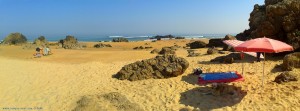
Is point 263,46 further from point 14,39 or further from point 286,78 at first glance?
Answer: point 14,39

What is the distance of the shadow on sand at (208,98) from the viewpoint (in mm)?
10711

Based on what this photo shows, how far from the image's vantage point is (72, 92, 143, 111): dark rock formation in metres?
10.8

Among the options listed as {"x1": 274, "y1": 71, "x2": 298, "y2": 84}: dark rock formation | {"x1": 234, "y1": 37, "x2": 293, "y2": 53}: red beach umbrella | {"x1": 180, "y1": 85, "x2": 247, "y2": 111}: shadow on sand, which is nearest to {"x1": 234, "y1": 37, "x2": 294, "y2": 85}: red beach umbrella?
{"x1": 234, "y1": 37, "x2": 293, "y2": 53}: red beach umbrella

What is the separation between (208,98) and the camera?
Result: 1128 centimetres

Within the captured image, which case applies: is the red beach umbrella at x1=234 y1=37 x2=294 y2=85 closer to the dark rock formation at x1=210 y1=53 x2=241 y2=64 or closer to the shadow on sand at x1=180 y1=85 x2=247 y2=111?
the shadow on sand at x1=180 y1=85 x2=247 y2=111

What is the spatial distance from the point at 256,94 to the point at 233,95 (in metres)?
0.87

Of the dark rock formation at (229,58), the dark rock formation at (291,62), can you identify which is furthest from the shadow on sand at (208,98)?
the dark rock formation at (229,58)

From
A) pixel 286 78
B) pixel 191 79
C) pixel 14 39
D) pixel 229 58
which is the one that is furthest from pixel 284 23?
pixel 14 39

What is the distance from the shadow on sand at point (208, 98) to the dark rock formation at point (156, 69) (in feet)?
8.60

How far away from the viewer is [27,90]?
1391 centimetres

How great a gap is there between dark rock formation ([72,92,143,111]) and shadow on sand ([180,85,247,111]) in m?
1.98

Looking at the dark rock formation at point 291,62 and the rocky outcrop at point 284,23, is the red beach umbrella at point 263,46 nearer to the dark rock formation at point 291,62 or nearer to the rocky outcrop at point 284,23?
the dark rock formation at point 291,62

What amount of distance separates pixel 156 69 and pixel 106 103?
4388 mm

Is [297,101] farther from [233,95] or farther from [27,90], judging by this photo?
[27,90]
